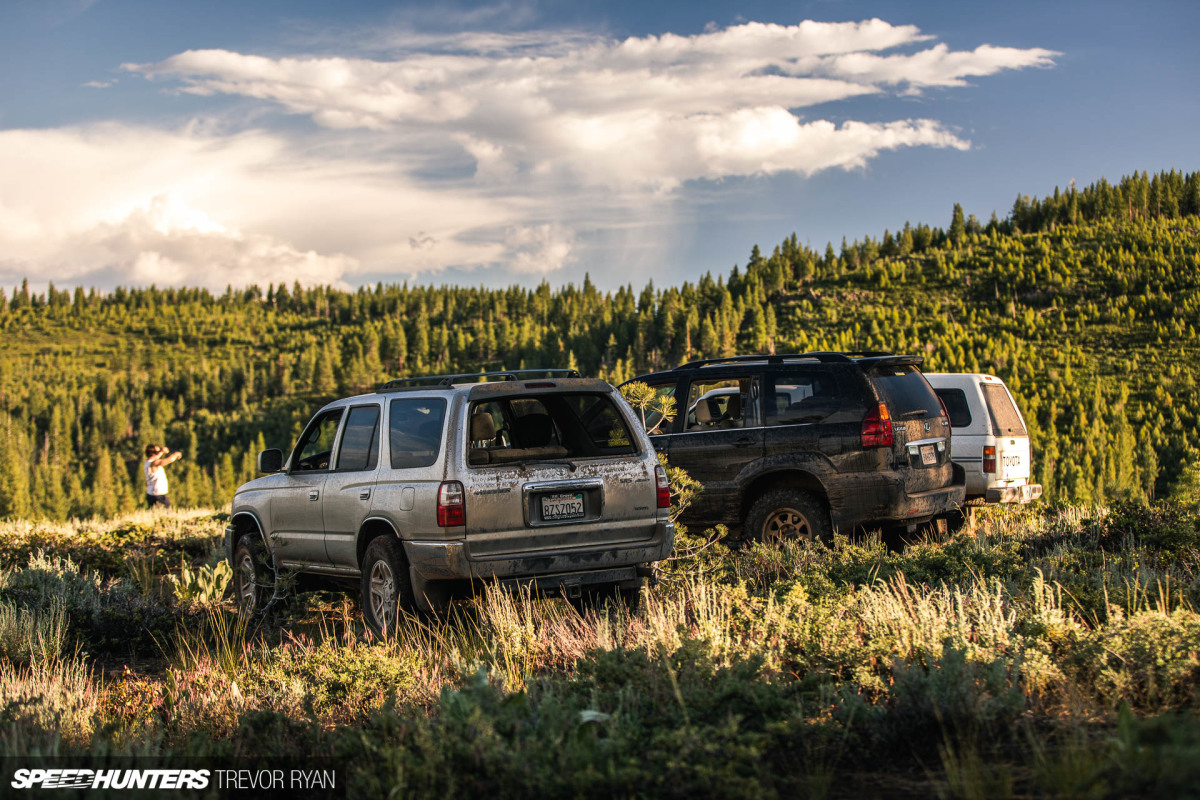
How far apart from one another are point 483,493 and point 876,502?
13.6ft

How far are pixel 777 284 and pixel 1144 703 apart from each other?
168199mm

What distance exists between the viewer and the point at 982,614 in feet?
16.6

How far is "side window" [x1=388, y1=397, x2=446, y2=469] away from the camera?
6641 mm

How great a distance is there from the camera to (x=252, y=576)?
8539 millimetres

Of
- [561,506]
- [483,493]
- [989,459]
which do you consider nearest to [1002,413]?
[989,459]

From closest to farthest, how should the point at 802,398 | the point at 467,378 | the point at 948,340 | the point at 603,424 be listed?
the point at 467,378 < the point at 603,424 < the point at 802,398 < the point at 948,340

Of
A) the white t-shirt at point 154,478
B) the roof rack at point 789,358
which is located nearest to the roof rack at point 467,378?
the roof rack at point 789,358

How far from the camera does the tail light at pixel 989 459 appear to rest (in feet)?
37.2

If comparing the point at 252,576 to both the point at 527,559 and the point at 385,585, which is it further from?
the point at 527,559

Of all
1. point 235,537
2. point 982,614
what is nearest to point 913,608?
point 982,614

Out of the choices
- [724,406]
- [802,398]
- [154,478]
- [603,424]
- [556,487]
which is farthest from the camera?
[154,478]

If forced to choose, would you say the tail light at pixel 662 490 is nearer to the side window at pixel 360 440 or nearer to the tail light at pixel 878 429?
the side window at pixel 360 440

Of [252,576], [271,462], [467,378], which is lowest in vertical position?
[252,576]

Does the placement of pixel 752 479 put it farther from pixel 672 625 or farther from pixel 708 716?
pixel 708 716
